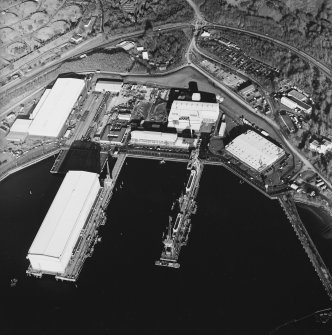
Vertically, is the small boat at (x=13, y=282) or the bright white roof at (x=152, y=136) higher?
the bright white roof at (x=152, y=136)

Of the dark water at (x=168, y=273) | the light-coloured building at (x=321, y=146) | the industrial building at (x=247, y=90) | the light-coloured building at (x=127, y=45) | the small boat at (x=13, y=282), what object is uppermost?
the light-coloured building at (x=127, y=45)

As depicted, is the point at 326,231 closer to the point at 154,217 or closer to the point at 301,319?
the point at 301,319

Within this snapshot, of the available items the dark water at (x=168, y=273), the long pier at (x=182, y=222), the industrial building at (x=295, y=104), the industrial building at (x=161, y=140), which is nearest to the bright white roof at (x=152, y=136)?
the industrial building at (x=161, y=140)

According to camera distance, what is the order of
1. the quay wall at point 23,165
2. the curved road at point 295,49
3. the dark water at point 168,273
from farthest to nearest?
the curved road at point 295,49
the quay wall at point 23,165
the dark water at point 168,273

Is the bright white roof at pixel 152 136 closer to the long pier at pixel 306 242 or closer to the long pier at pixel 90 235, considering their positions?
the long pier at pixel 90 235

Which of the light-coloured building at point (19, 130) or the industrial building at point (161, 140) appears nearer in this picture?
the industrial building at point (161, 140)

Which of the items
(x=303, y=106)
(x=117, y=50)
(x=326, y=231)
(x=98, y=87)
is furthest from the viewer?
(x=117, y=50)

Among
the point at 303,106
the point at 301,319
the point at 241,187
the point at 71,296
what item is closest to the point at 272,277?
the point at 301,319
